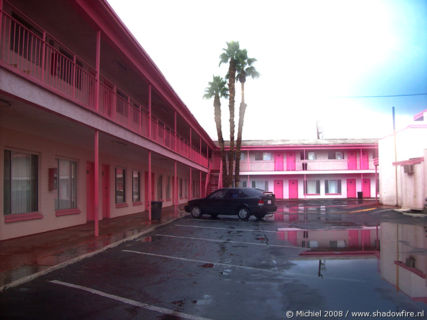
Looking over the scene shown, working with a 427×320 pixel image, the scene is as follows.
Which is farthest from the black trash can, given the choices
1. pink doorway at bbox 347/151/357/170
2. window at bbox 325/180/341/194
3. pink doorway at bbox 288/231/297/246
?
pink doorway at bbox 347/151/357/170

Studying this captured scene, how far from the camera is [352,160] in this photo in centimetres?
3912

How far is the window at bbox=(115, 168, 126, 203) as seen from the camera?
17.6 m

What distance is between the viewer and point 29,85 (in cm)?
743

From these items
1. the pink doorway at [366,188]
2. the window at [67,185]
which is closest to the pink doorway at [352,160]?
the pink doorway at [366,188]

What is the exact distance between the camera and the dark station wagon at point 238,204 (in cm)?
1695

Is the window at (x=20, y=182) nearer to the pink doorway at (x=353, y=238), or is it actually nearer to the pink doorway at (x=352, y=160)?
the pink doorway at (x=353, y=238)

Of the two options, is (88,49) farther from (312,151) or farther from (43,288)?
(312,151)

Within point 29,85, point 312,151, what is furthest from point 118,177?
point 312,151

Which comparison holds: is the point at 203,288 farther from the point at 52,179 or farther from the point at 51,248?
the point at 52,179

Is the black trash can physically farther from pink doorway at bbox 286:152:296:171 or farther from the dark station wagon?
pink doorway at bbox 286:152:296:171

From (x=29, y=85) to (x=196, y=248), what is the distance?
17.6ft

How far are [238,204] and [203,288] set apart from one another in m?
11.7

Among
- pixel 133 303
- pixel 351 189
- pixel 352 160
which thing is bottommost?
pixel 133 303

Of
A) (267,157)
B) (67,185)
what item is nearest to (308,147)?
(267,157)
